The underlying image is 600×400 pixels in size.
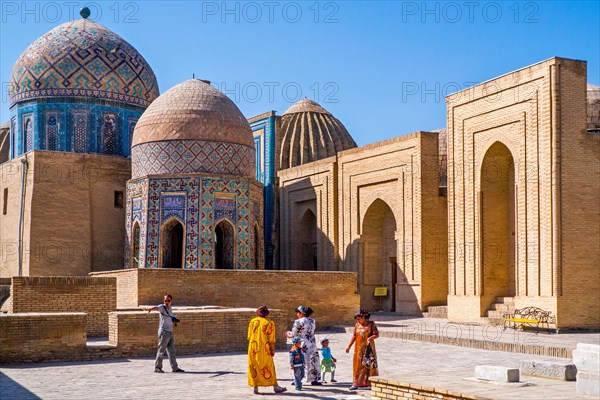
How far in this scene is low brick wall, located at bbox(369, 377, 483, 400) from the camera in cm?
702

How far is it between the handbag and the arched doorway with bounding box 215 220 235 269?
1265 centimetres

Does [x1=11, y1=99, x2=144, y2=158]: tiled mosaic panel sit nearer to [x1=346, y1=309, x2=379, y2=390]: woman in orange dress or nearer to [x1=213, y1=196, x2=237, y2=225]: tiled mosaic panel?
[x1=213, y1=196, x2=237, y2=225]: tiled mosaic panel

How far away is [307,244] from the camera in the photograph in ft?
87.9

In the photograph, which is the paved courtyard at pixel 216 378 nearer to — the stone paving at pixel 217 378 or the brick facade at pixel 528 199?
the stone paving at pixel 217 378

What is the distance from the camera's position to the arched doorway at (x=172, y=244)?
2131cm

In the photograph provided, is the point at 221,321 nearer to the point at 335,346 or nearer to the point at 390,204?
the point at 335,346

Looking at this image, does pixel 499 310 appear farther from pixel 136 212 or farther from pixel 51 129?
pixel 51 129

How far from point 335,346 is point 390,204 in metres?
8.05

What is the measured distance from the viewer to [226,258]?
2186 centimetres

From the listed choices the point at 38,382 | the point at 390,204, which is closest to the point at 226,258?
the point at 390,204

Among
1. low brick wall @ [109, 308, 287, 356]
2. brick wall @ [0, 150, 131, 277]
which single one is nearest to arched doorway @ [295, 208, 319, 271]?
brick wall @ [0, 150, 131, 277]

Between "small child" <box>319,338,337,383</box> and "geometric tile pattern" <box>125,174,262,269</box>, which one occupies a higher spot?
"geometric tile pattern" <box>125,174,262,269</box>

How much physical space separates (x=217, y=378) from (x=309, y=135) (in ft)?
62.9

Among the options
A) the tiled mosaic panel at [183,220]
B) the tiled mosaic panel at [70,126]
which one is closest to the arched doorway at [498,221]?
the tiled mosaic panel at [183,220]
